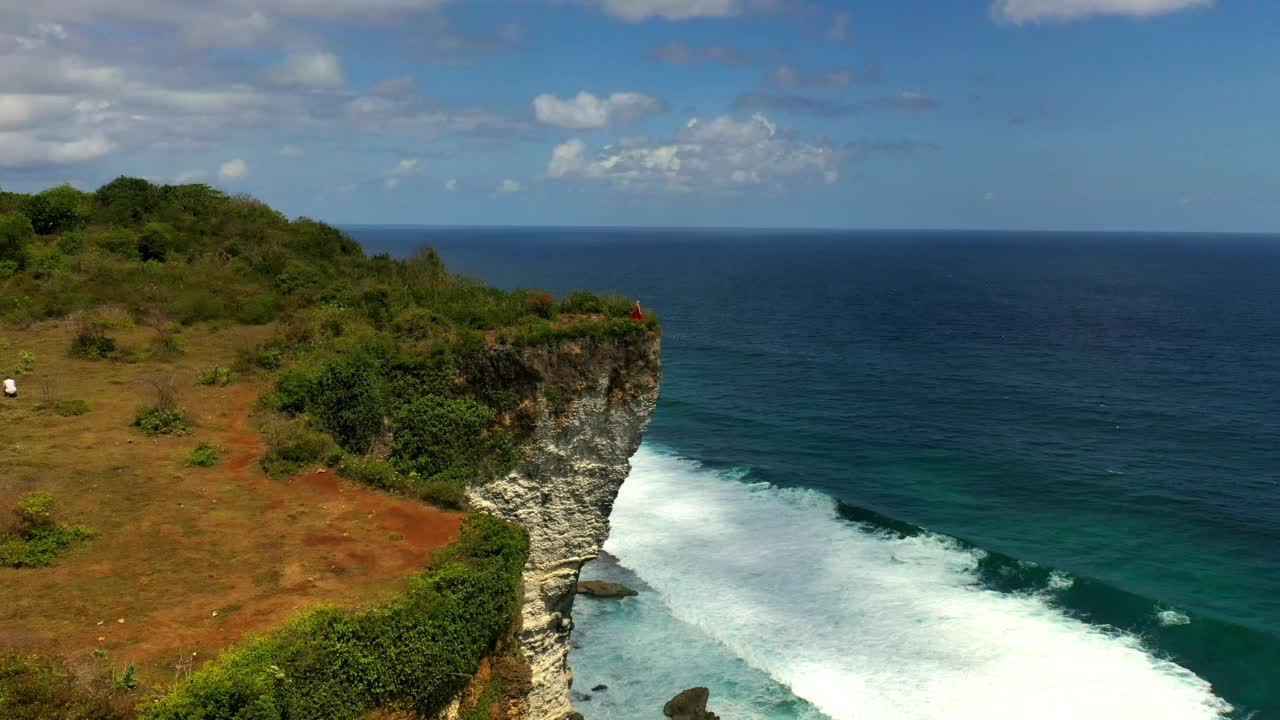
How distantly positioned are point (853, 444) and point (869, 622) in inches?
902

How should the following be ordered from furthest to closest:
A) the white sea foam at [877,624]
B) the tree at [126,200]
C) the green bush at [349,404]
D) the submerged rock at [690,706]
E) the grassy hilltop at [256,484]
A: the tree at [126,200] < the white sea foam at [877,624] < the submerged rock at [690,706] < the green bush at [349,404] < the grassy hilltop at [256,484]

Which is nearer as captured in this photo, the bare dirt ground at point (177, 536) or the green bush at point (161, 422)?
the bare dirt ground at point (177, 536)

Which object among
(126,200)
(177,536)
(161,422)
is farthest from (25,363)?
(126,200)

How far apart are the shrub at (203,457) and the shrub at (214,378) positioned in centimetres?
559

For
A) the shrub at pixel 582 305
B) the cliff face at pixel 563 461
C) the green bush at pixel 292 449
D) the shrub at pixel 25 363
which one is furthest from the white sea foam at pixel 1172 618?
the shrub at pixel 25 363

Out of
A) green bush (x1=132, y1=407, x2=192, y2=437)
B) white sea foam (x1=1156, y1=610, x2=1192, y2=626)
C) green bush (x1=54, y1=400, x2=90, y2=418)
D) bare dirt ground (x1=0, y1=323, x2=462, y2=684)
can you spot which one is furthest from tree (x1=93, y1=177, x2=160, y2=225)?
white sea foam (x1=1156, y1=610, x2=1192, y2=626)

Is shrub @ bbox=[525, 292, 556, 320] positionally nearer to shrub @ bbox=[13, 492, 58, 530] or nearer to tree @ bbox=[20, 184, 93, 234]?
shrub @ bbox=[13, 492, 58, 530]

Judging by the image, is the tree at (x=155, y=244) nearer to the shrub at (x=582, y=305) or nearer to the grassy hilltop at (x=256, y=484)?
the grassy hilltop at (x=256, y=484)

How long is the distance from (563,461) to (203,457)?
10.0 metres

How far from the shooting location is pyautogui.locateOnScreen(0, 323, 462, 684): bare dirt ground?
45.2ft

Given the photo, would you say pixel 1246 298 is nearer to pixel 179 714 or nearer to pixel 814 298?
pixel 814 298

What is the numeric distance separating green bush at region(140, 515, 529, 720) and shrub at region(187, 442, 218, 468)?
7949 millimetres

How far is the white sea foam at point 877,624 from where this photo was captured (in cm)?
2902

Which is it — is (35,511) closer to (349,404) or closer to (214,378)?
(349,404)
